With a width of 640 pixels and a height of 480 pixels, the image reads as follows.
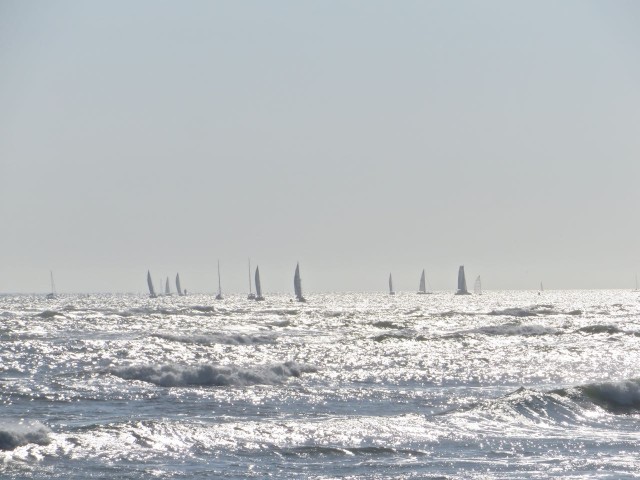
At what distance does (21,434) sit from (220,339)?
1074 inches

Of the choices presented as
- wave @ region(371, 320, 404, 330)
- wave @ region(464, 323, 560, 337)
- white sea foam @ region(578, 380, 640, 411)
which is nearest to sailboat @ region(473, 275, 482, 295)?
wave @ region(371, 320, 404, 330)

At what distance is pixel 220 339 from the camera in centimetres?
4297

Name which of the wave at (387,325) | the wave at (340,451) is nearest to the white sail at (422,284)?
the wave at (387,325)

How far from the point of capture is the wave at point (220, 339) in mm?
42406

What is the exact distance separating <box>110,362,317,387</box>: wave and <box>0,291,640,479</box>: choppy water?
56 millimetres

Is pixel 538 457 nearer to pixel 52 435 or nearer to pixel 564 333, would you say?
pixel 52 435

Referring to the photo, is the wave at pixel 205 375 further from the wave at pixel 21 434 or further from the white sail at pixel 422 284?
the white sail at pixel 422 284

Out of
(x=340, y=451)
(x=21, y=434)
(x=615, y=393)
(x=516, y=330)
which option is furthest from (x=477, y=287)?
(x=21, y=434)

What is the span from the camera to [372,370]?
1177 inches

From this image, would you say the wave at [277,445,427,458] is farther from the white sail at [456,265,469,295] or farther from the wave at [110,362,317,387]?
the white sail at [456,265,469,295]

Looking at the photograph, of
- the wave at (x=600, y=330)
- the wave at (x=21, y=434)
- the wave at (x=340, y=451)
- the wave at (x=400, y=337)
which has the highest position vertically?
the wave at (x=21, y=434)

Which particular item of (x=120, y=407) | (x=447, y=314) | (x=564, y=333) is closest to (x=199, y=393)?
(x=120, y=407)

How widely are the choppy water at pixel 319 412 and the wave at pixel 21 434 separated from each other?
0.14ft

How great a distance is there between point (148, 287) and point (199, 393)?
153 meters
